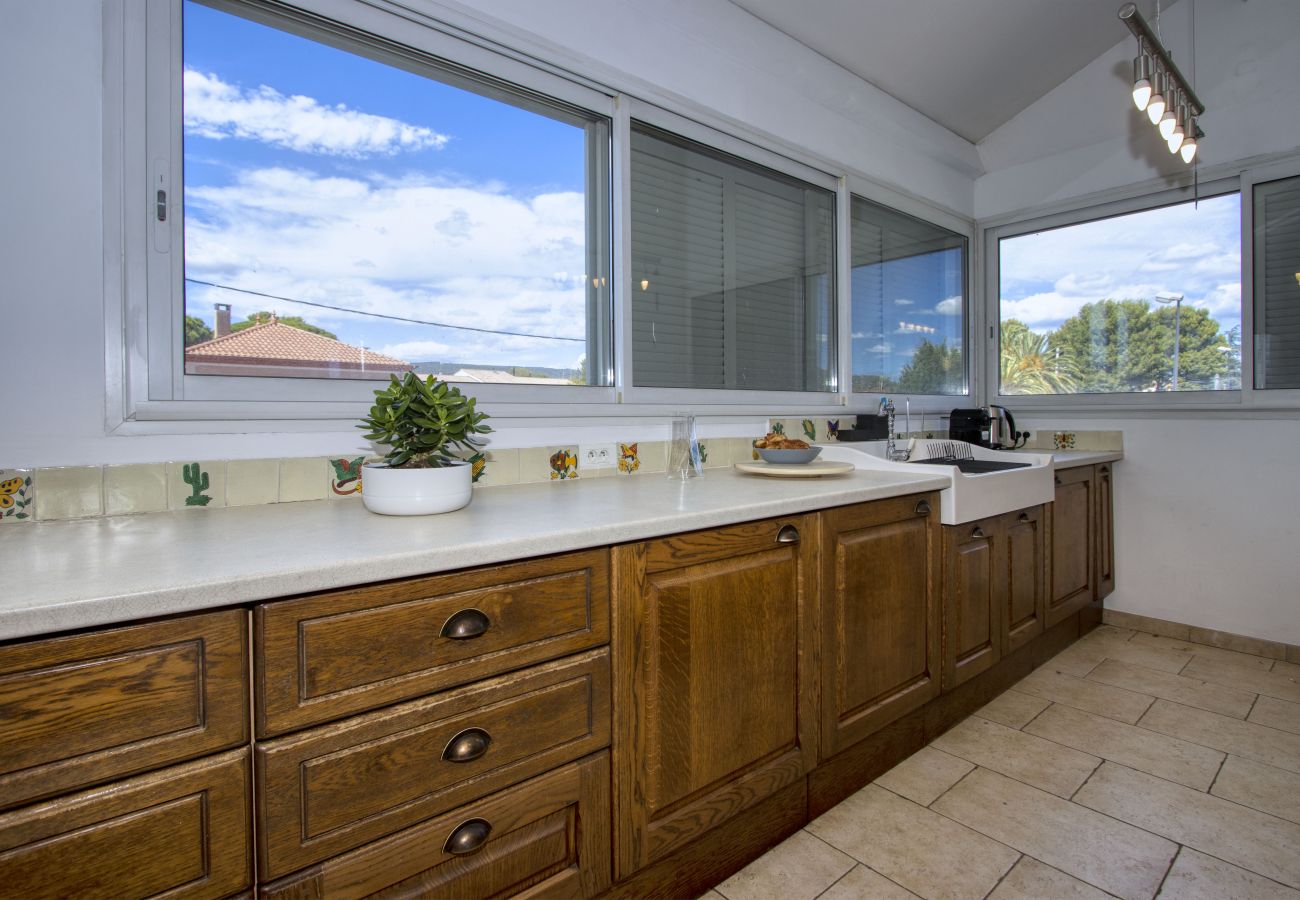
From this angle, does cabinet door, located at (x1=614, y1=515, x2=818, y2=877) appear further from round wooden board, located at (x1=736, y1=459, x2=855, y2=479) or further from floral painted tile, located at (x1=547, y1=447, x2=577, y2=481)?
→ floral painted tile, located at (x1=547, y1=447, x2=577, y2=481)

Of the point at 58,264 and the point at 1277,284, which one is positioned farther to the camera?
the point at 1277,284

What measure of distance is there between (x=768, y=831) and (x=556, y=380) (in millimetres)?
1379

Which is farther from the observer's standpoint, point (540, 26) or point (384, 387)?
point (540, 26)

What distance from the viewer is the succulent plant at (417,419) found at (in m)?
1.28

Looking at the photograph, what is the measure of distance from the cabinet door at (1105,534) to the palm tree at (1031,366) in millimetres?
Result: 528

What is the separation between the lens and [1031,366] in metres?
3.56

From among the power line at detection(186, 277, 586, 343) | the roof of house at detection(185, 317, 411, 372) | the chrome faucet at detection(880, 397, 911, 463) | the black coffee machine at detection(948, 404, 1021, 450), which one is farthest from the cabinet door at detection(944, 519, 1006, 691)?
the roof of house at detection(185, 317, 411, 372)

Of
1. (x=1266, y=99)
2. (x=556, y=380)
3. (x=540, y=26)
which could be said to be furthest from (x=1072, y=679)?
(x=540, y=26)

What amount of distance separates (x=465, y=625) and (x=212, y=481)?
76cm

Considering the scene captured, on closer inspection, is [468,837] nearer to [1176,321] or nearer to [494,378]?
[494,378]

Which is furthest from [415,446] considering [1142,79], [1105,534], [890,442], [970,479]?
[1105,534]

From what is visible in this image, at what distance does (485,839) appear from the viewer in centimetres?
106

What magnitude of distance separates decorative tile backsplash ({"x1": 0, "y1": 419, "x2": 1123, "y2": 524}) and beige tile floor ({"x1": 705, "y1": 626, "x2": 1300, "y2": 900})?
1.15 metres

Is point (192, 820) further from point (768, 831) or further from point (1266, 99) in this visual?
point (1266, 99)
